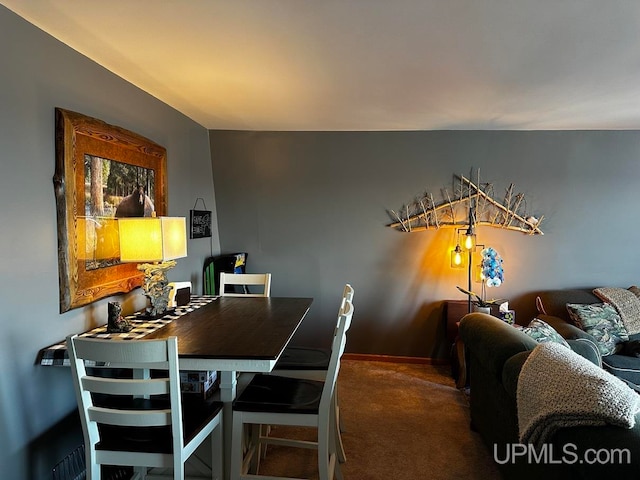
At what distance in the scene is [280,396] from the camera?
1852 millimetres

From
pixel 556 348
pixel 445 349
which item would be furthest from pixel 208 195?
pixel 556 348

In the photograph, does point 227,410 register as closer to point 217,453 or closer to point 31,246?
point 217,453

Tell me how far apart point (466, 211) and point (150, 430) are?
10.5ft

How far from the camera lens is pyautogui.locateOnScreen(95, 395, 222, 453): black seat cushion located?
1.47 m

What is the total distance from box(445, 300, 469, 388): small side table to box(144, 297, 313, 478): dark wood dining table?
1.60m

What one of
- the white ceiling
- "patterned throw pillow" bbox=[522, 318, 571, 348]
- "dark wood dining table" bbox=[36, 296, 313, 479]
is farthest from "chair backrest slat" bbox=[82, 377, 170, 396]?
"patterned throw pillow" bbox=[522, 318, 571, 348]

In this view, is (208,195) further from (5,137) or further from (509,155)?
(509,155)

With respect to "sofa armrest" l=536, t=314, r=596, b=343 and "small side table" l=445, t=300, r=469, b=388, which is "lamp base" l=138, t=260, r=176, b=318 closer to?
"small side table" l=445, t=300, r=469, b=388

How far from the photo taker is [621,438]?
3.68ft

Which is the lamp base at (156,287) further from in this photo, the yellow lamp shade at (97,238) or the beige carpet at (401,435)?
the beige carpet at (401,435)

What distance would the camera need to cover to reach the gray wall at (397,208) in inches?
144

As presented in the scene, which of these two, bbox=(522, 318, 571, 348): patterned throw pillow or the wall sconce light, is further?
the wall sconce light

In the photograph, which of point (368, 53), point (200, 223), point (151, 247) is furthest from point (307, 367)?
point (200, 223)

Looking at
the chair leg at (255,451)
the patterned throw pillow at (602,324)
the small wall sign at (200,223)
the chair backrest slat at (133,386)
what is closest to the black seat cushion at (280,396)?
the chair leg at (255,451)
